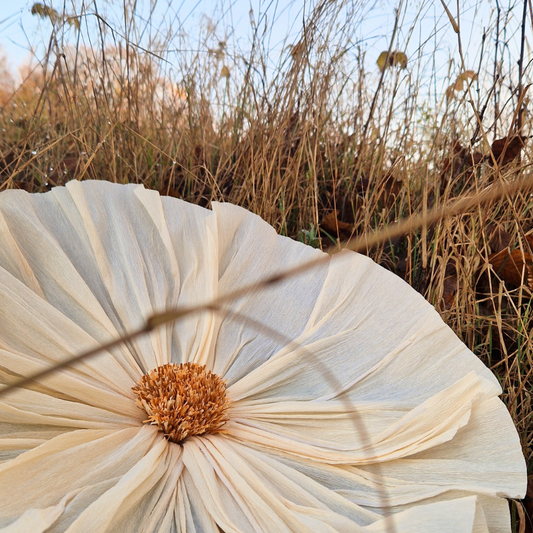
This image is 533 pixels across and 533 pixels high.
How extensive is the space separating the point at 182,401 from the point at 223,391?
5 cm

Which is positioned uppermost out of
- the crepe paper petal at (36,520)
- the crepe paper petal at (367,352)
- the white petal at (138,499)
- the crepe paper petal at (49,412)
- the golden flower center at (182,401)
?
the crepe paper petal at (367,352)

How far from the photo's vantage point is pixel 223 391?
60 centimetres

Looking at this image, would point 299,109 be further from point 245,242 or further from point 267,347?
point 267,347

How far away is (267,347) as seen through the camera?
2.33 ft

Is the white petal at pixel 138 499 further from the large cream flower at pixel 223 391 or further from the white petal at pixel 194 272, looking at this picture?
the white petal at pixel 194 272

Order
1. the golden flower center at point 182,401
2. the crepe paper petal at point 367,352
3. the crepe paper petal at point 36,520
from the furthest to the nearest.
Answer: the crepe paper petal at point 367,352 < the golden flower center at point 182,401 < the crepe paper petal at point 36,520

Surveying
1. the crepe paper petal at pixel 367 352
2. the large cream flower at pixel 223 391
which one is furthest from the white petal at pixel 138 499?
the crepe paper petal at pixel 367 352

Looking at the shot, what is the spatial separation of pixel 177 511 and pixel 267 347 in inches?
10.0

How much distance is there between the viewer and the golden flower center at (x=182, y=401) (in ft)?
1.82

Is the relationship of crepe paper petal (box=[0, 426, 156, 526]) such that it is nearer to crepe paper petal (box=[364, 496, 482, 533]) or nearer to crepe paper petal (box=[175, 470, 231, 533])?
crepe paper petal (box=[175, 470, 231, 533])

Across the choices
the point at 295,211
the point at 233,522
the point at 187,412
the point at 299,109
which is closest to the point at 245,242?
the point at 187,412

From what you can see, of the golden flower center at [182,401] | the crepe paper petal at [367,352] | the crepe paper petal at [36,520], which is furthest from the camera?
the crepe paper petal at [367,352]

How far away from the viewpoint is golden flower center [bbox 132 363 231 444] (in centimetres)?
55

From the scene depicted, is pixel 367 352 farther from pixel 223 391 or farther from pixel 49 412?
pixel 49 412
